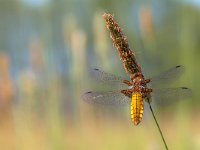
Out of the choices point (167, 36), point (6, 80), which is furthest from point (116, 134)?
point (167, 36)

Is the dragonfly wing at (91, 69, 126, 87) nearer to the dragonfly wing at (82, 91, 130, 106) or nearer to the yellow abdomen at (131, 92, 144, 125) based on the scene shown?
the dragonfly wing at (82, 91, 130, 106)

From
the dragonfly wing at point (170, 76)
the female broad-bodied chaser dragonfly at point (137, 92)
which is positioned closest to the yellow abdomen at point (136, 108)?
the female broad-bodied chaser dragonfly at point (137, 92)

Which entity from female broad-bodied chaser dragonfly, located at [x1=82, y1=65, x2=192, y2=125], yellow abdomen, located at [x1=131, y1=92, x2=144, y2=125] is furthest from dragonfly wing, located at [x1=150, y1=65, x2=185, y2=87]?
yellow abdomen, located at [x1=131, y1=92, x2=144, y2=125]

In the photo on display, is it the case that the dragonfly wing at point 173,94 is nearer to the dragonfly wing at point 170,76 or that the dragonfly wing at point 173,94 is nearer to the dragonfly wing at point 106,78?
the dragonfly wing at point 170,76

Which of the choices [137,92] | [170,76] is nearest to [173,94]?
[170,76]

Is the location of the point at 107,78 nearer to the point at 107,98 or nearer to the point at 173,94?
the point at 107,98

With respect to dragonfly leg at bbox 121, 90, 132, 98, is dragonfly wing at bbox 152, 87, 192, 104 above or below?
below
